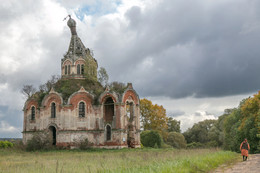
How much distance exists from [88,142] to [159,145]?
39.4 feet

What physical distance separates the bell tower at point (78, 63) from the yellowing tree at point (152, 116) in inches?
550

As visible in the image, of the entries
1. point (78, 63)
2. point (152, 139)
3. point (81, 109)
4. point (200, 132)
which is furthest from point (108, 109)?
point (200, 132)

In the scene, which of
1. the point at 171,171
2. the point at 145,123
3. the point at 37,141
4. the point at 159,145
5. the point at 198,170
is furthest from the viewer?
the point at 145,123

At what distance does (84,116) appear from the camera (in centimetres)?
3556

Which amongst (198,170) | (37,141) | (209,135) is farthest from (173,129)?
(198,170)

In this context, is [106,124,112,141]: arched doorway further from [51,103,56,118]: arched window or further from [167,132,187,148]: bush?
[167,132,187,148]: bush

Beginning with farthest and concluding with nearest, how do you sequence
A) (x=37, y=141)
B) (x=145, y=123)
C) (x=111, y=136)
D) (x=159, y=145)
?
(x=145, y=123)
(x=159, y=145)
(x=111, y=136)
(x=37, y=141)

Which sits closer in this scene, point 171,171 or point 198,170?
point 171,171

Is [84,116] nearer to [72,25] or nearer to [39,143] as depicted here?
[39,143]

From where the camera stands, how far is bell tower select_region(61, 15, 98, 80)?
40500mm

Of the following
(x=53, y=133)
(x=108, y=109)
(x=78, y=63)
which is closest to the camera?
(x=53, y=133)

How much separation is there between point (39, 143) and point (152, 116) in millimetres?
24192

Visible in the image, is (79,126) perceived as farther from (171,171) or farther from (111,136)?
(171,171)

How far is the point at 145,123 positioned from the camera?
52.4m
